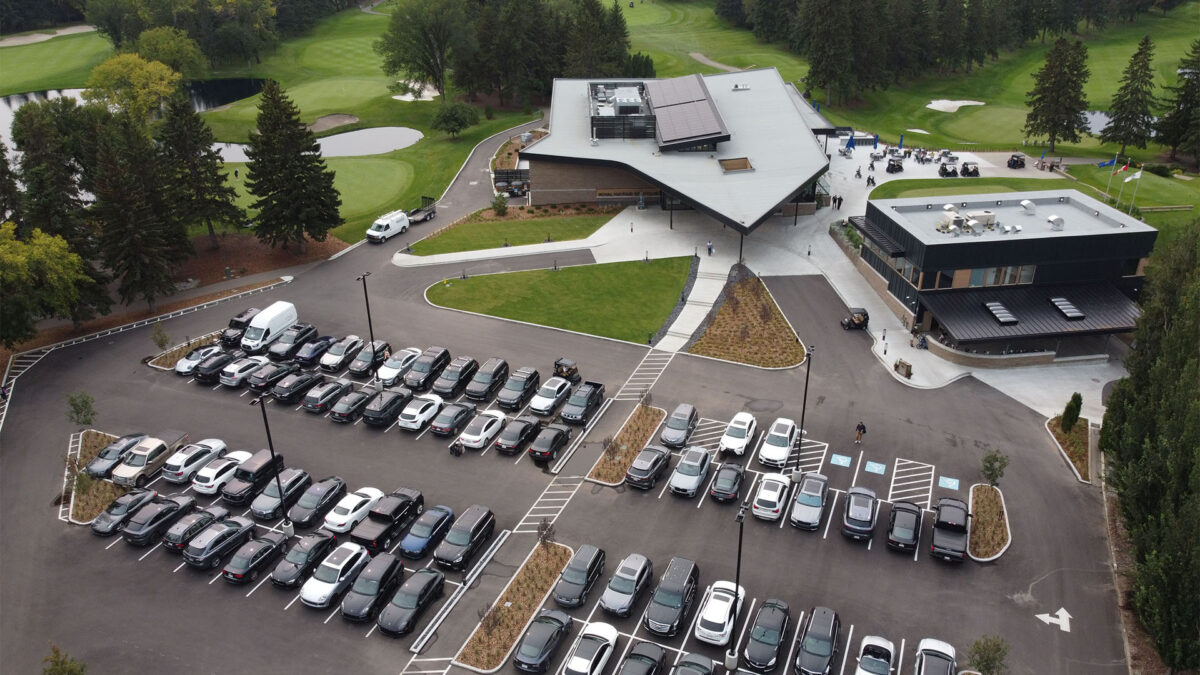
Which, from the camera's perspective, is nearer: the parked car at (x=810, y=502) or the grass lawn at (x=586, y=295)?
the parked car at (x=810, y=502)

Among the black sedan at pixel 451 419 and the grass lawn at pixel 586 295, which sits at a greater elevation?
the grass lawn at pixel 586 295

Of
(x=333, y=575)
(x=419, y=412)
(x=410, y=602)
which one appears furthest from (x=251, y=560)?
(x=419, y=412)

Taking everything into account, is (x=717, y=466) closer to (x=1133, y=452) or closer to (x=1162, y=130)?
(x=1133, y=452)

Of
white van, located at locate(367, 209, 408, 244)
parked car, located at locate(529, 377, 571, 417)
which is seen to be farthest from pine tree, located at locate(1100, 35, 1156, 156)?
white van, located at locate(367, 209, 408, 244)

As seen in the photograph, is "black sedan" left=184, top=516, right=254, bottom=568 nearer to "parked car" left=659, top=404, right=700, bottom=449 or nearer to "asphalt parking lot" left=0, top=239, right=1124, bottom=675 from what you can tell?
"asphalt parking lot" left=0, top=239, right=1124, bottom=675

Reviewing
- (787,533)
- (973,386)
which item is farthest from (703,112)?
(787,533)

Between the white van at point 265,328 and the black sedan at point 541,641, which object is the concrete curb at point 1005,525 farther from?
the white van at point 265,328

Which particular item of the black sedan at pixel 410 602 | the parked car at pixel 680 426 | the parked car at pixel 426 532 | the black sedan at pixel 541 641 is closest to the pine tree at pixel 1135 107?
the parked car at pixel 680 426
